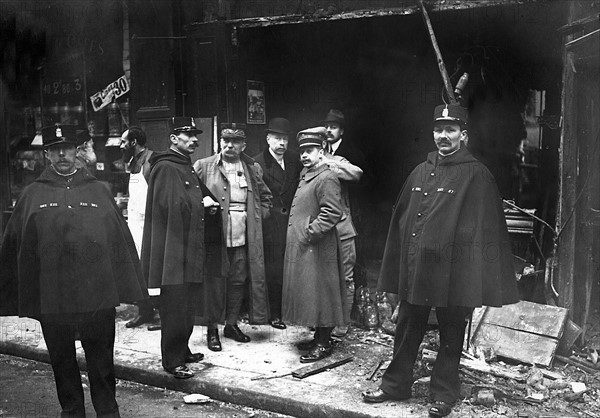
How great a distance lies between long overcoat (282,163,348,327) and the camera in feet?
19.7

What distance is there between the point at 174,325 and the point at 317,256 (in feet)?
4.84

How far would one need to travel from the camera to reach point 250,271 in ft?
22.5

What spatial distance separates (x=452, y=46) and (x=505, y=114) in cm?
139

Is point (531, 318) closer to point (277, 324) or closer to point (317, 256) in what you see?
point (317, 256)

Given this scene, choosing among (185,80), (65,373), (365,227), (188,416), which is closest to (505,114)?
(365,227)

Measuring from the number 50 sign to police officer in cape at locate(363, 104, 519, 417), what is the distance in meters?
5.17

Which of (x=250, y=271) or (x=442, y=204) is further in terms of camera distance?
(x=250, y=271)

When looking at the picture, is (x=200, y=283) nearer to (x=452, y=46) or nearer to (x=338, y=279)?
(x=338, y=279)

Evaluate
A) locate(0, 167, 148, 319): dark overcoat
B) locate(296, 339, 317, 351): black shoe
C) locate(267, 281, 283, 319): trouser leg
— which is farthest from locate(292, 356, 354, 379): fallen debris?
locate(0, 167, 148, 319): dark overcoat

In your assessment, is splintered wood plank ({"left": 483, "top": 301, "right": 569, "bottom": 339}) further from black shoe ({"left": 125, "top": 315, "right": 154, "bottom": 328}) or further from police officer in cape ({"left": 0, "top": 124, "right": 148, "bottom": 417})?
black shoe ({"left": 125, "top": 315, "right": 154, "bottom": 328})

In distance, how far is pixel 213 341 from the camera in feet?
21.3

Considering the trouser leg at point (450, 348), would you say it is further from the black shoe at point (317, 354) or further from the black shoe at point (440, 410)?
the black shoe at point (317, 354)

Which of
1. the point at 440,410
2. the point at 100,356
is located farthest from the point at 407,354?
the point at 100,356

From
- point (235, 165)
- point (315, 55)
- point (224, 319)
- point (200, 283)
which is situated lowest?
point (224, 319)
